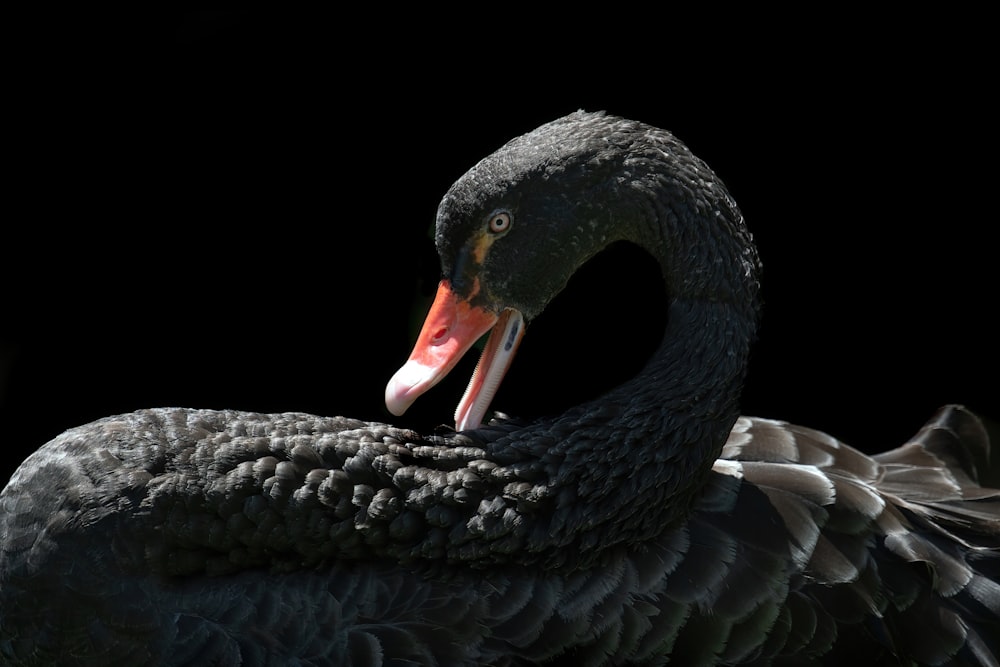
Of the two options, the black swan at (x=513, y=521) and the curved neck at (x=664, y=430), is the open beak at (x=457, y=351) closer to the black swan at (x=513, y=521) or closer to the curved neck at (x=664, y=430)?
the black swan at (x=513, y=521)

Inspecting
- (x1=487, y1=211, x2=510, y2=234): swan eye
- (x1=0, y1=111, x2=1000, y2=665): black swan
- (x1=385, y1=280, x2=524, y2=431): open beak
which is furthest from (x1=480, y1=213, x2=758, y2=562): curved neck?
(x1=487, y1=211, x2=510, y2=234): swan eye

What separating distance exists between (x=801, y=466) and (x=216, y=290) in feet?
7.60

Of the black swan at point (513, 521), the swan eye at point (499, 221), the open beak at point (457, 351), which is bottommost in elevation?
the black swan at point (513, 521)

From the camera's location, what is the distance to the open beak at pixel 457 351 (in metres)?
2.20

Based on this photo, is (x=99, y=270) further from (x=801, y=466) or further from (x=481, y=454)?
(x=801, y=466)

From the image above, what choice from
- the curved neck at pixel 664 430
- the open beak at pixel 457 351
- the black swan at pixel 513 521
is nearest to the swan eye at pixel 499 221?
the black swan at pixel 513 521

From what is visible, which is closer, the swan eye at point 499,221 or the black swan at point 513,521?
the black swan at point 513,521

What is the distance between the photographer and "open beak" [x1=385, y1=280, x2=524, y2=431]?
2201mm

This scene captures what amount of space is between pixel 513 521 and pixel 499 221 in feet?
1.98

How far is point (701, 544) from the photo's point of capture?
2.24 m

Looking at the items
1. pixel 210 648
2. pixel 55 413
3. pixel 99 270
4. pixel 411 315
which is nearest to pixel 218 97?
pixel 99 270

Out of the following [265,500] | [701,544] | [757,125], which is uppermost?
[757,125]

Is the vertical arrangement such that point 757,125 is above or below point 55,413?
above

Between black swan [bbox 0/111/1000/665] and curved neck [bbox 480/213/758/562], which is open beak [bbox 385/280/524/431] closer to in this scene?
black swan [bbox 0/111/1000/665]
